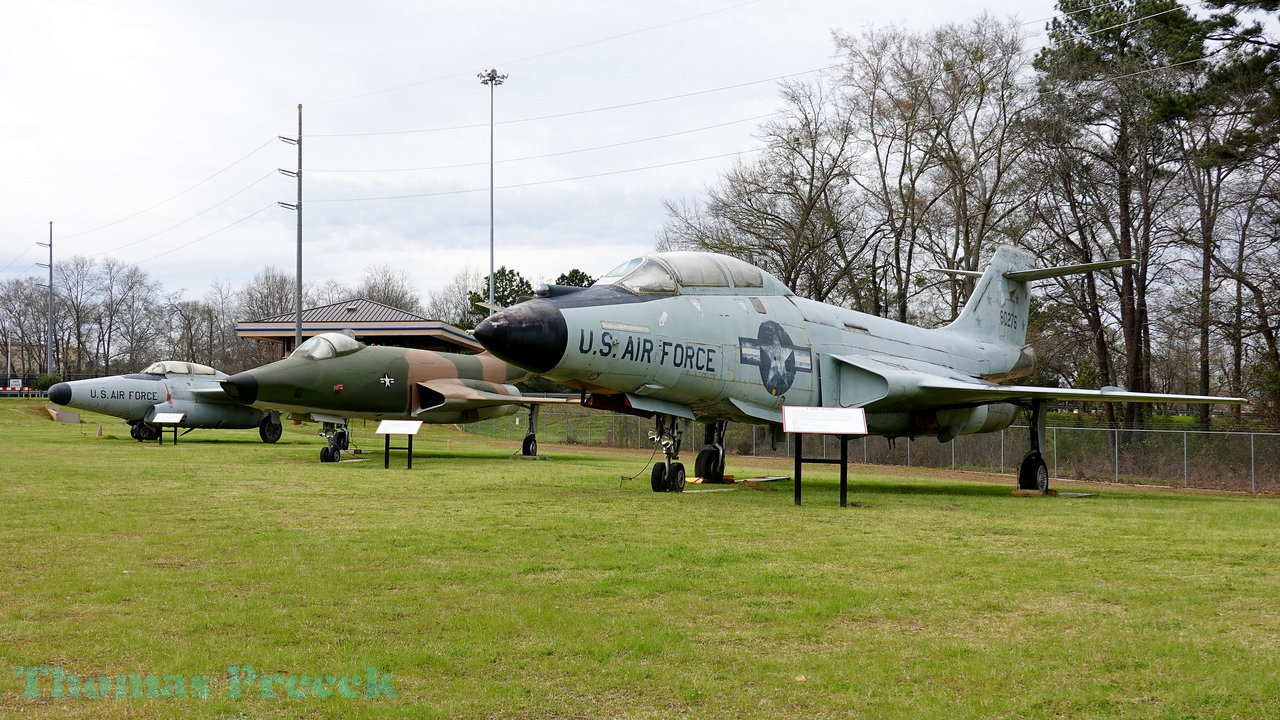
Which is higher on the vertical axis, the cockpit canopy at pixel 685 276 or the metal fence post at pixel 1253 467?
the cockpit canopy at pixel 685 276

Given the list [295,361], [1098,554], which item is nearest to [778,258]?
[295,361]

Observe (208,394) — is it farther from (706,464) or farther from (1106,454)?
(1106,454)

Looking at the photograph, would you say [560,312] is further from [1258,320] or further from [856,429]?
[1258,320]

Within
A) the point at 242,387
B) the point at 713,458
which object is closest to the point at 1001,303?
the point at 713,458

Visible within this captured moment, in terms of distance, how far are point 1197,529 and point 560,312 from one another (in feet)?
24.1

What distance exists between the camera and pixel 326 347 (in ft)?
70.3

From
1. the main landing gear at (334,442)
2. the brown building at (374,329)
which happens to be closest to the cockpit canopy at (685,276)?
the main landing gear at (334,442)

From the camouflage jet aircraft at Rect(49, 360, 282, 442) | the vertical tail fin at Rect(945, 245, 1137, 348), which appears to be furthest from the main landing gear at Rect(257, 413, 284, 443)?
the vertical tail fin at Rect(945, 245, 1137, 348)

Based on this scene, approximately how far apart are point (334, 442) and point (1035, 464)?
14437mm

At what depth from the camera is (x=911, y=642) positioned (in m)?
5.06

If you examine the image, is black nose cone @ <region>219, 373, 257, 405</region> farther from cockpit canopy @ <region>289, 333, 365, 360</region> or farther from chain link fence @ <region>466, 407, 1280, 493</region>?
chain link fence @ <region>466, 407, 1280, 493</region>

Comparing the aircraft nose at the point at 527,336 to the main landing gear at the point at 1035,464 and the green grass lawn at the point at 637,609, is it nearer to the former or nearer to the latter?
the green grass lawn at the point at 637,609

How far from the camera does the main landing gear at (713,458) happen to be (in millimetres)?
15531

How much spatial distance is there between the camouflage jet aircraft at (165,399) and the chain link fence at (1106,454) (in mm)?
16811
